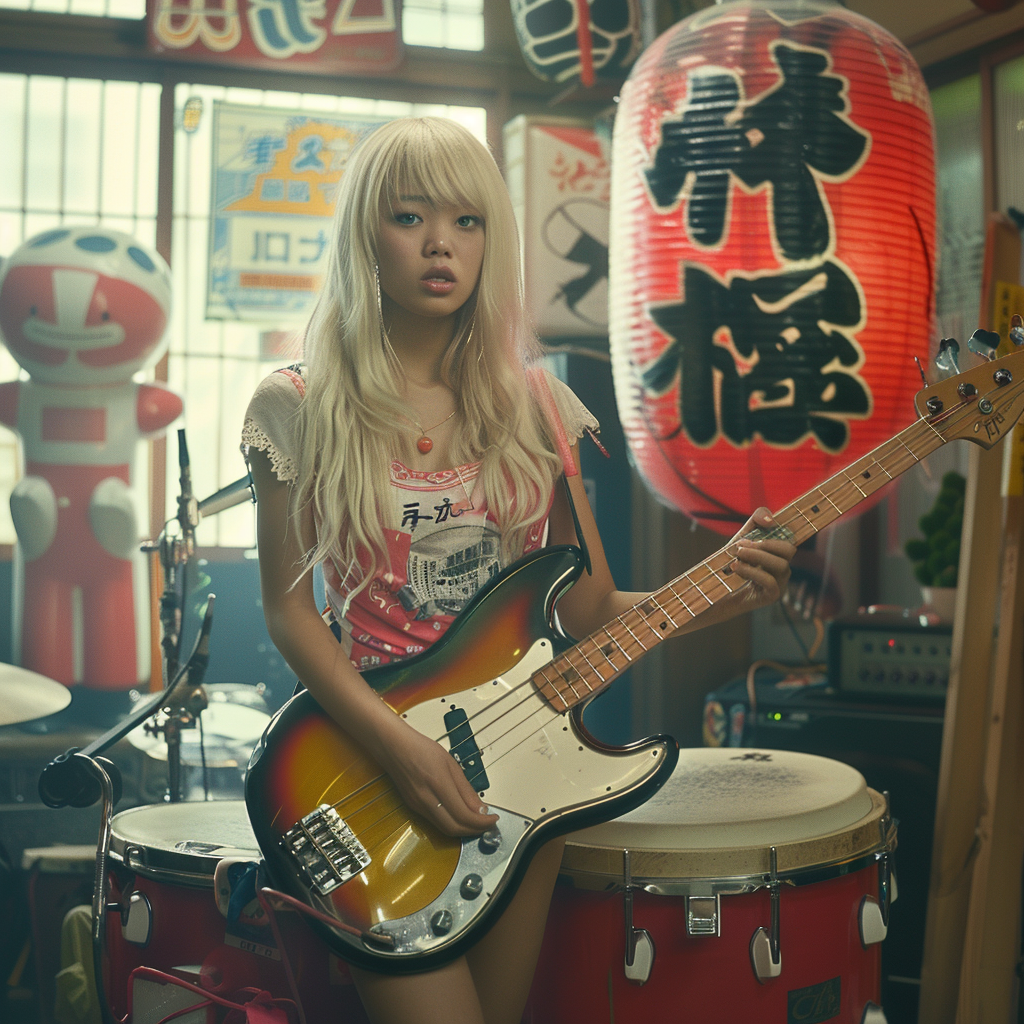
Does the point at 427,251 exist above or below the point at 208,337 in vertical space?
below

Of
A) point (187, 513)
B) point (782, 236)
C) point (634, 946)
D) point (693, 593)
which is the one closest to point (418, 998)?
point (634, 946)

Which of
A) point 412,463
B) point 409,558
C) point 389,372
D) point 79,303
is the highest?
point 79,303

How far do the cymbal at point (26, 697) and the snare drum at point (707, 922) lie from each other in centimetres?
109

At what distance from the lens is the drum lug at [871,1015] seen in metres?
1.31

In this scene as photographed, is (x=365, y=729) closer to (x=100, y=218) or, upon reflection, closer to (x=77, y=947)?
(x=77, y=947)

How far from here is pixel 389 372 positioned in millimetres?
1229

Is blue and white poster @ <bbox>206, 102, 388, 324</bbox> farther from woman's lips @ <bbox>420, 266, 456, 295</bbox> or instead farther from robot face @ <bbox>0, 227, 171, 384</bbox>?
woman's lips @ <bbox>420, 266, 456, 295</bbox>

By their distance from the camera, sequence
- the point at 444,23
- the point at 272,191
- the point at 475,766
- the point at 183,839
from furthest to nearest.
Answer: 1. the point at 444,23
2. the point at 272,191
3. the point at 183,839
4. the point at 475,766

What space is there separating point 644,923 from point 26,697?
1246 millimetres

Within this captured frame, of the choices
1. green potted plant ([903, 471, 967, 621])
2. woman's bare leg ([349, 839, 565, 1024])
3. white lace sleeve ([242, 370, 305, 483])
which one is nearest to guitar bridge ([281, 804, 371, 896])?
woman's bare leg ([349, 839, 565, 1024])

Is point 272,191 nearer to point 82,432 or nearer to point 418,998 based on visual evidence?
point 82,432

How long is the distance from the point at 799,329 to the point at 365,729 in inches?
40.5

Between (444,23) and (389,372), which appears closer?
(389,372)

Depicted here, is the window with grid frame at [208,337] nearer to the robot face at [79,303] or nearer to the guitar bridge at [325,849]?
the robot face at [79,303]
